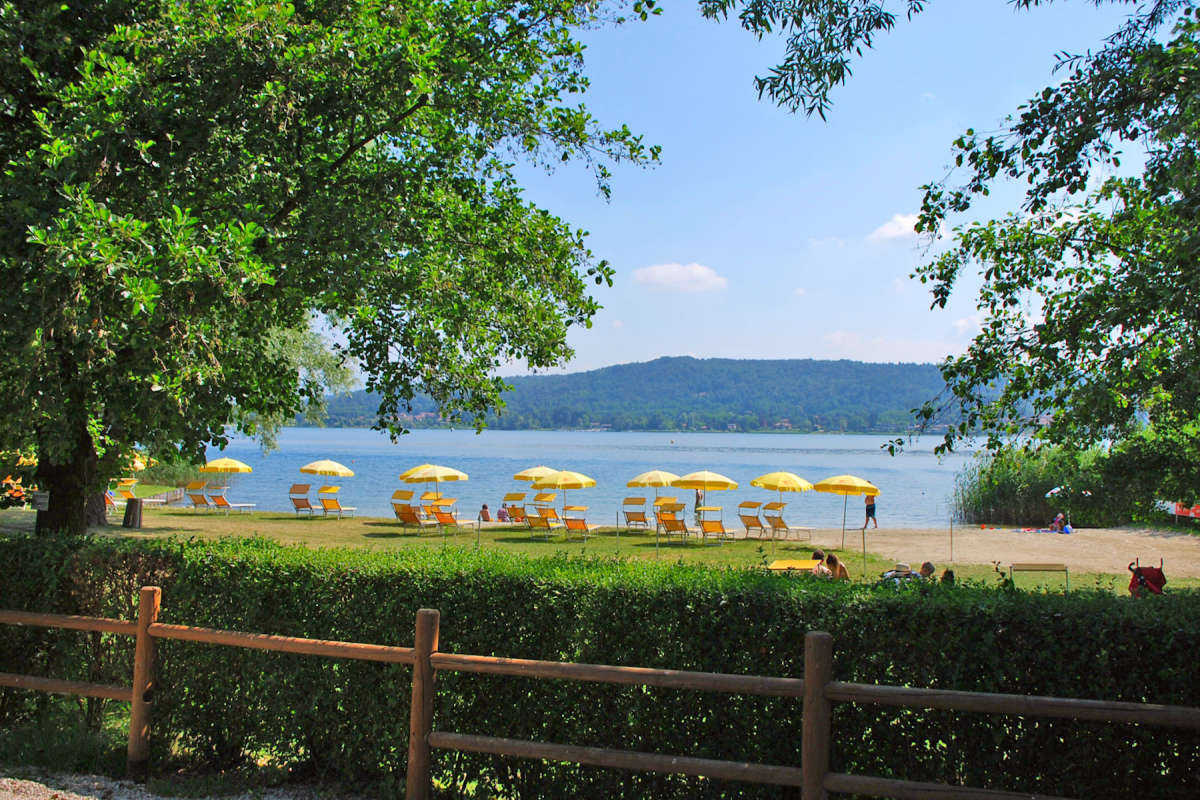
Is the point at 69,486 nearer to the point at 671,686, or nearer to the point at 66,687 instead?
the point at 66,687

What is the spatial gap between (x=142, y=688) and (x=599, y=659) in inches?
120

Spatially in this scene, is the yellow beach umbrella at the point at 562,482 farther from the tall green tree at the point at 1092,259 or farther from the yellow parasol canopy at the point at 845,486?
the tall green tree at the point at 1092,259

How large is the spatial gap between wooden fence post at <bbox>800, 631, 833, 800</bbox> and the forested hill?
137685 millimetres

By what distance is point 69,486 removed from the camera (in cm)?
767

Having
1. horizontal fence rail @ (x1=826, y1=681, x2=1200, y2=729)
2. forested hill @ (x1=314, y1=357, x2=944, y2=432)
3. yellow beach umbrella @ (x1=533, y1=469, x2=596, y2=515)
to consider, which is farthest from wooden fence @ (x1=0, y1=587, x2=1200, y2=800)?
forested hill @ (x1=314, y1=357, x2=944, y2=432)

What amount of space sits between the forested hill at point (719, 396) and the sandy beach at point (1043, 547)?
113095mm

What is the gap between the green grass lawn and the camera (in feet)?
60.2

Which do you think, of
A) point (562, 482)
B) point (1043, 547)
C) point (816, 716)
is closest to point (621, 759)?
point (816, 716)

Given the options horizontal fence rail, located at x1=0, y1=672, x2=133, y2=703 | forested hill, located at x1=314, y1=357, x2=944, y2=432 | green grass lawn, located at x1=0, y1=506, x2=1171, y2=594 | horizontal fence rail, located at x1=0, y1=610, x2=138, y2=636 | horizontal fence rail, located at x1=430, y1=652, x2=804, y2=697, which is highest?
forested hill, located at x1=314, y1=357, x2=944, y2=432

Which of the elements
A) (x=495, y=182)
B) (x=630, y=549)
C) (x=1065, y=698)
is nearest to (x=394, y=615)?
(x=1065, y=698)

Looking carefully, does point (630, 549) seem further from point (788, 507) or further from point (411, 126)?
point (788, 507)

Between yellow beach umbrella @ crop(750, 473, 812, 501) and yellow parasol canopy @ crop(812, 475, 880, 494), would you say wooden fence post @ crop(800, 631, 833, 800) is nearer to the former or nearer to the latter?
yellow parasol canopy @ crop(812, 475, 880, 494)

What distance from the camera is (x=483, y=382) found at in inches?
361

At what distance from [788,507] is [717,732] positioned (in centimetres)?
4193
